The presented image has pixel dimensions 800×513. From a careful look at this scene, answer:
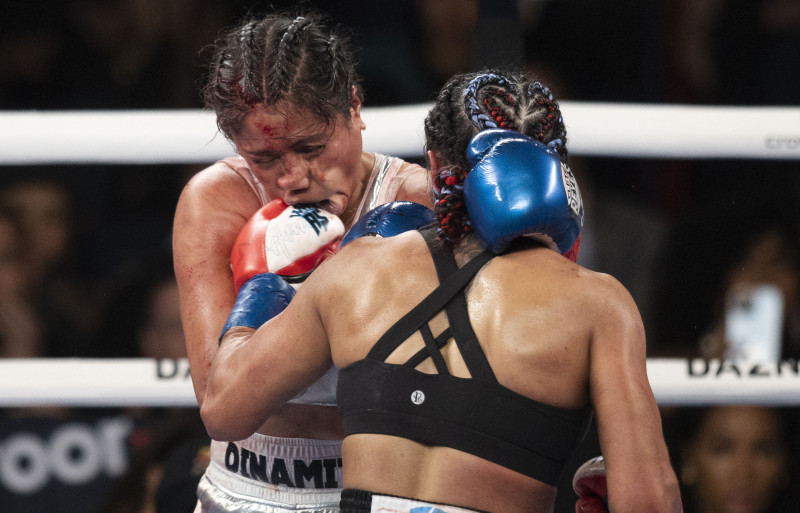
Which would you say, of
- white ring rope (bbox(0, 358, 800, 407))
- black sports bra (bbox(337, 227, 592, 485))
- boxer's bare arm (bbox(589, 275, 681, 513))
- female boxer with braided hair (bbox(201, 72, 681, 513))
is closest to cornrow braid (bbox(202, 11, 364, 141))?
female boxer with braided hair (bbox(201, 72, 681, 513))

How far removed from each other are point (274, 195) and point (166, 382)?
65 cm

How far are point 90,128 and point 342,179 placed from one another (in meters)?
0.77

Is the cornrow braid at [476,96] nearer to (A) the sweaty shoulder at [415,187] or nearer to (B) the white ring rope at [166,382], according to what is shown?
(A) the sweaty shoulder at [415,187]

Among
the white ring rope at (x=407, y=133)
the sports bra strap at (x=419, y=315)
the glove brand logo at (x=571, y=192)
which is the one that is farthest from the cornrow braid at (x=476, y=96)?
the white ring rope at (x=407, y=133)

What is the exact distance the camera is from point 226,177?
1.62 metres

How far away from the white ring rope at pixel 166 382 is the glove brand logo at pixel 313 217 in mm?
Result: 702

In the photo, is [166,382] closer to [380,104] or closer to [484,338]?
[380,104]

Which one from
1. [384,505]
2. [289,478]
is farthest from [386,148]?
[384,505]

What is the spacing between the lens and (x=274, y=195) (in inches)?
62.6

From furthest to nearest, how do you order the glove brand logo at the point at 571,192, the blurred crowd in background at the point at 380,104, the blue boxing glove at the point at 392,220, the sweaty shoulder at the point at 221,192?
1. the blurred crowd in background at the point at 380,104
2. the sweaty shoulder at the point at 221,192
3. the blue boxing glove at the point at 392,220
4. the glove brand logo at the point at 571,192

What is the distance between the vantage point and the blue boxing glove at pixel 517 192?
1.09 m

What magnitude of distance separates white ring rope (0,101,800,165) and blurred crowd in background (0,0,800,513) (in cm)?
37

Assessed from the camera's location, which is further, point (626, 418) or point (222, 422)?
point (222, 422)

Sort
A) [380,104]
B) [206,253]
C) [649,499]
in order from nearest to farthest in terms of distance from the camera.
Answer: [649,499] → [206,253] → [380,104]
